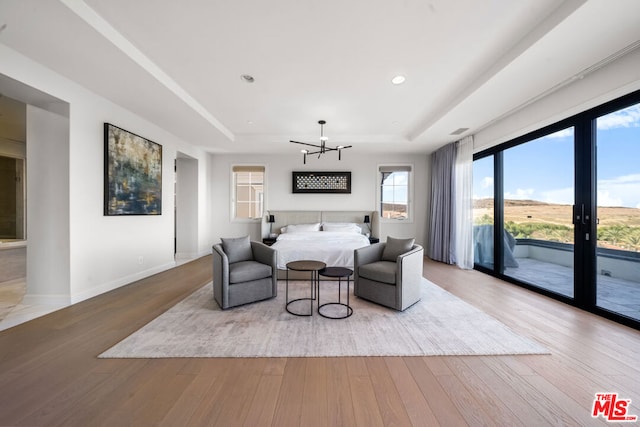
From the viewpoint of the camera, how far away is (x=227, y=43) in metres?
2.47

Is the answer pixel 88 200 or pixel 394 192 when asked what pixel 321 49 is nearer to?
pixel 88 200

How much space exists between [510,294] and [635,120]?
8.18 feet

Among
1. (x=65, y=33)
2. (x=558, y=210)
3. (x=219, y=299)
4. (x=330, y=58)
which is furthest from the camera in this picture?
(x=558, y=210)

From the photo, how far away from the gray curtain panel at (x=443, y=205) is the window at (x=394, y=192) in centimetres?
72

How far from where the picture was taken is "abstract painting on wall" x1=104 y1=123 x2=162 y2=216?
3.47m

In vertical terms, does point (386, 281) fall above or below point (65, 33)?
below

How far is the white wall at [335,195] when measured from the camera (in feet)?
21.6

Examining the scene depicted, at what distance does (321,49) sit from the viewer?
255 centimetres

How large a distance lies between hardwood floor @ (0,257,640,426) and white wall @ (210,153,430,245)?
4294mm

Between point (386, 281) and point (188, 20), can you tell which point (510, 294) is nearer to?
point (386, 281)

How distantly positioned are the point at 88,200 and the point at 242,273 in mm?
2369

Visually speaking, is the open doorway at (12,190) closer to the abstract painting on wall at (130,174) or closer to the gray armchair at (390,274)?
the abstract painting on wall at (130,174)

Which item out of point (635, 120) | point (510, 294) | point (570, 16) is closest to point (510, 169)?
point (635, 120)

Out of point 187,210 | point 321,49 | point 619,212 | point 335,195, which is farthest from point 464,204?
point 187,210
